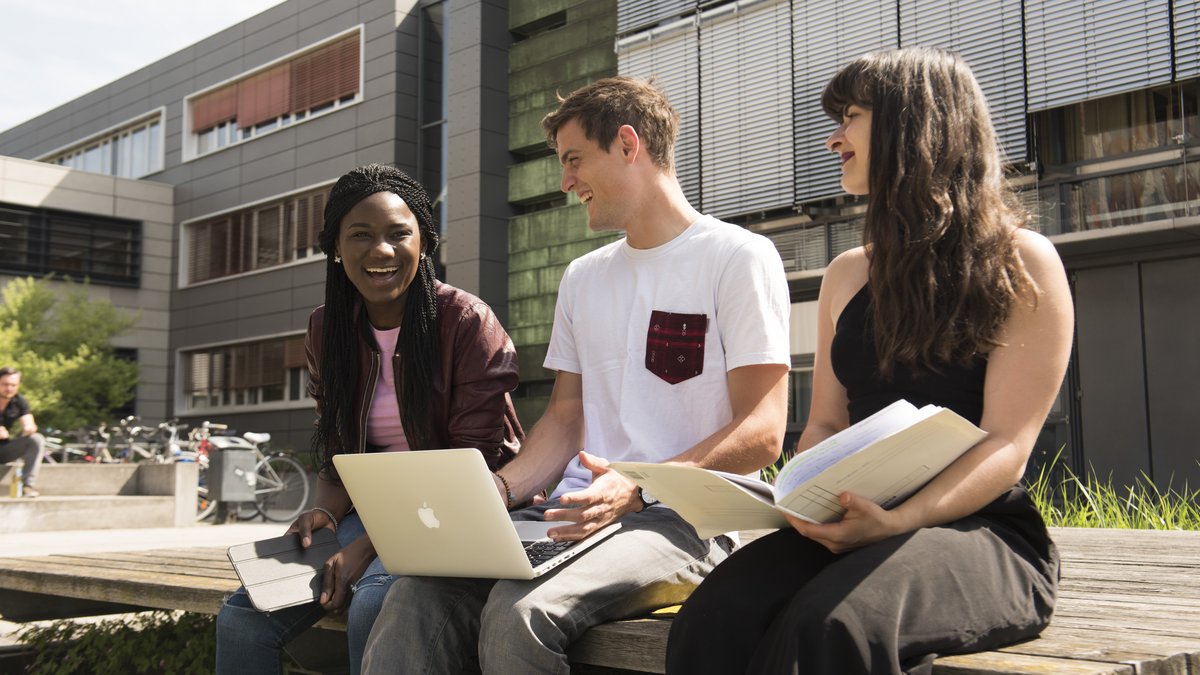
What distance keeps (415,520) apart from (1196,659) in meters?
A: 1.54

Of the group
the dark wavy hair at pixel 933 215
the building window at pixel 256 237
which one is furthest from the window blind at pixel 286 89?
the dark wavy hair at pixel 933 215

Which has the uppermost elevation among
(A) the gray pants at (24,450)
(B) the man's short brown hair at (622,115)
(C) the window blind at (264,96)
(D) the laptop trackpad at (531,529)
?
(C) the window blind at (264,96)

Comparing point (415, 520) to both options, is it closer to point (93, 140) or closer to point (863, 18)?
point (863, 18)

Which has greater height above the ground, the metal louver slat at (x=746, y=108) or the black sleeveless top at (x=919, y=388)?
the metal louver slat at (x=746, y=108)

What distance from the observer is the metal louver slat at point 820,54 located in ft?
59.9

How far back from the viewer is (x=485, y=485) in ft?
7.74

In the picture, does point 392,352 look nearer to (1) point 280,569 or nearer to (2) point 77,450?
(1) point 280,569

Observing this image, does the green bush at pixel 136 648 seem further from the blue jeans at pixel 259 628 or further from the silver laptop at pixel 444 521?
the silver laptop at pixel 444 521

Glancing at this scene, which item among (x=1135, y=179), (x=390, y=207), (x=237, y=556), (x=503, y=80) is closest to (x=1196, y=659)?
(x=237, y=556)

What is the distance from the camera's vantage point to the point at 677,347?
299cm

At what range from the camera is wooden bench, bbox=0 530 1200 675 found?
→ 71.9 inches

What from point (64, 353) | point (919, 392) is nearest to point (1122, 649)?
point (919, 392)

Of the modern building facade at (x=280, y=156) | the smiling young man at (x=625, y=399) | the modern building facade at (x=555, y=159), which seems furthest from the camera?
the modern building facade at (x=280, y=156)

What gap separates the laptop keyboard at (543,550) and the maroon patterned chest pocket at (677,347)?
594mm
